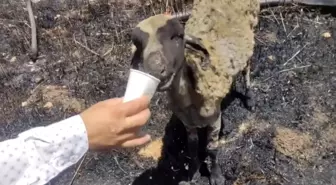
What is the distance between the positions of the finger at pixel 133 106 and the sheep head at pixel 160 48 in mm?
437

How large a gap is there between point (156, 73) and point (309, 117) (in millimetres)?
2092

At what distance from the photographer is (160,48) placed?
292 centimetres

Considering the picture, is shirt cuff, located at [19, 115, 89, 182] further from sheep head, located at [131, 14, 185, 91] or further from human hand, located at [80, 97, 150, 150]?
sheep head, located at [131, 14, 185, 91]

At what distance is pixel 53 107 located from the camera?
4816 mm

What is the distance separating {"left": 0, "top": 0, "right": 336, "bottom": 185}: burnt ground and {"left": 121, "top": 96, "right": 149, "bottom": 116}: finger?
166 centimetres

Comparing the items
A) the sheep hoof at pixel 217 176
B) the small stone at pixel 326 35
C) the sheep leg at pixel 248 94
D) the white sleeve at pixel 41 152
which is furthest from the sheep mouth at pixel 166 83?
the small stone at pixel 326 35

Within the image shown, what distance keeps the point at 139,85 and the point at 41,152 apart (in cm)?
51

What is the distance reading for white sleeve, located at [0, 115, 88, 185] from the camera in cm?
234

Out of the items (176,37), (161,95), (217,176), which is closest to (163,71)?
(176,37)

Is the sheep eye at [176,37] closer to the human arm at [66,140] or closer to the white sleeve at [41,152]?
the human arm at [66,140]

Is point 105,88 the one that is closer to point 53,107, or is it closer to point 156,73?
point 53,107

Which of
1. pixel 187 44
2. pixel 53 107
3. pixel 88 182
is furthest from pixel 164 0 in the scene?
pixel 187 44

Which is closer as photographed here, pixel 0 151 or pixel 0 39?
pixel 0 151

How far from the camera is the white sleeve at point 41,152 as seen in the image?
7.66 feet
